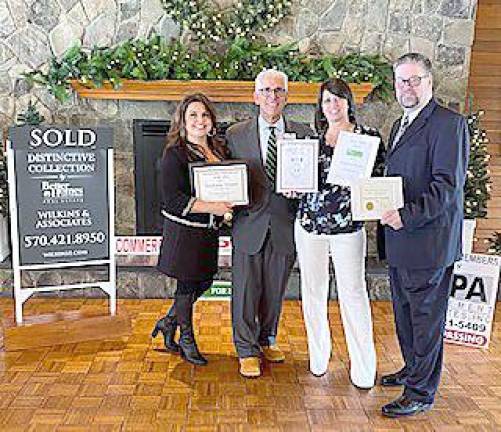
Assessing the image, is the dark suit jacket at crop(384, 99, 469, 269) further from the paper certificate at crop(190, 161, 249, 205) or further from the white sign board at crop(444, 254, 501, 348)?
the white sign board at crop(444, 254, 501, 348)

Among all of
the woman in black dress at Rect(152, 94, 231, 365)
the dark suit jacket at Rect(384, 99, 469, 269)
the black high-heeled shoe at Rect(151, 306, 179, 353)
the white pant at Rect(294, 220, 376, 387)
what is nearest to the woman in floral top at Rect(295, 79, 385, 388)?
the white pant at Rect(294, 220, 376, 387)

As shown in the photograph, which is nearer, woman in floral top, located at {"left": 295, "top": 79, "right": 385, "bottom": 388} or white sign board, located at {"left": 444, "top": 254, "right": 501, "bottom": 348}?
woman in floral top, located at {"left": 295, "top": 79, "right": 385, "bottom": 388}

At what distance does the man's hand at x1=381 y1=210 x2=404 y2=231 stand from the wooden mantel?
5.96 feet

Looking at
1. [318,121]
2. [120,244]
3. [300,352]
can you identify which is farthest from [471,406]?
[120,244]

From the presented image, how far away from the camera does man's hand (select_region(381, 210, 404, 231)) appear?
7.91 feet

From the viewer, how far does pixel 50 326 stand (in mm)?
3307

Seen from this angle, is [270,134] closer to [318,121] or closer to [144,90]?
[318,121]

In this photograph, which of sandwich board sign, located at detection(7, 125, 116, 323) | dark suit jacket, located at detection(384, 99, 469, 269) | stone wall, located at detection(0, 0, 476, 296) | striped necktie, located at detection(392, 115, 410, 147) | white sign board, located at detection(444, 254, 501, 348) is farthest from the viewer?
stone wall, located at detection(0, 0, 476, 296)

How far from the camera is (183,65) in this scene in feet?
13.3

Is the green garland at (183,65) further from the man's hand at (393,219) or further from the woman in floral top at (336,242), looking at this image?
the man's hand at (393,219)

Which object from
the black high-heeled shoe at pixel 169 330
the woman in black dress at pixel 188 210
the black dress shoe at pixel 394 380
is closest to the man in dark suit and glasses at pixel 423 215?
the black dress shoe at pixel 394 380

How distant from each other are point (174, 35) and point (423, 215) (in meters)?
2.45

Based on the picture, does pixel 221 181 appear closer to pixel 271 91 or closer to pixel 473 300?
pixel 271 91

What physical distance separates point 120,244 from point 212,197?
161cm
